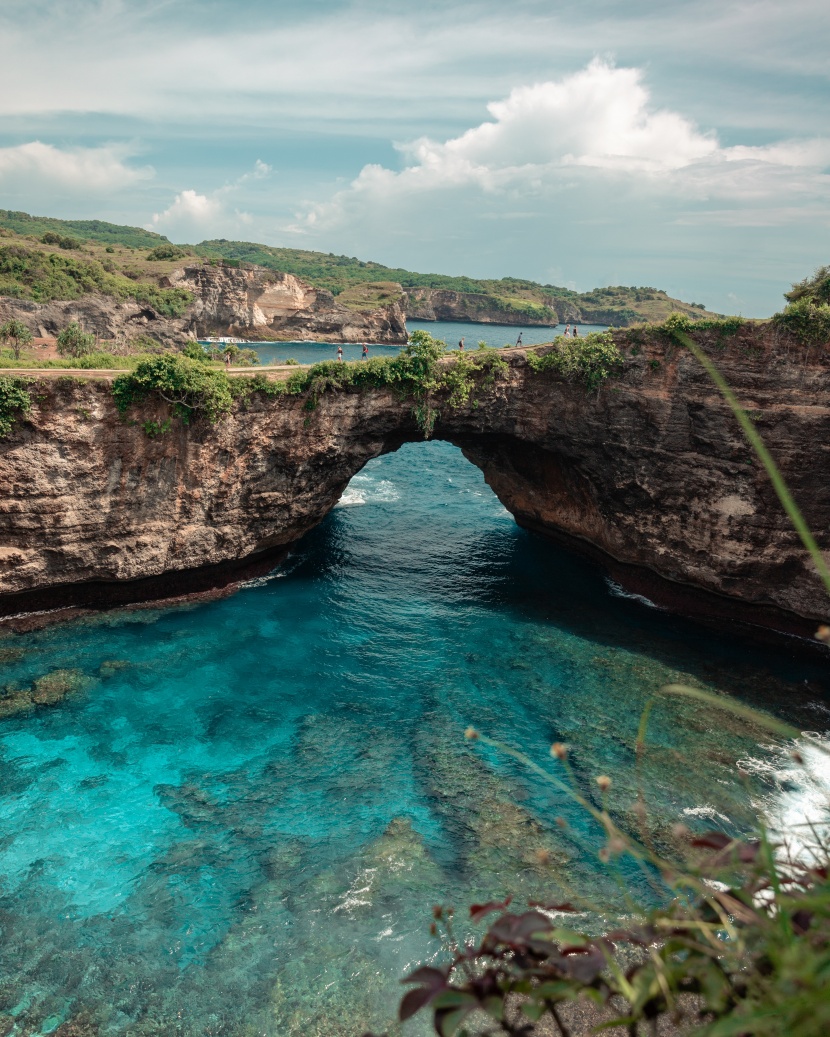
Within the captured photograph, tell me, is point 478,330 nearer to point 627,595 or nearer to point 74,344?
point 74,344

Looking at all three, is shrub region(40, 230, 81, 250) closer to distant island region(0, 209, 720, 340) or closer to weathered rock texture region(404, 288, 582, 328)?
distant island region(0, 209, 720, 340)

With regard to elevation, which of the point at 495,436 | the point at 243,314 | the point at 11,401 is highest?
the point at 243,314

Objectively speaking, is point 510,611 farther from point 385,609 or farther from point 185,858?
point 185,858

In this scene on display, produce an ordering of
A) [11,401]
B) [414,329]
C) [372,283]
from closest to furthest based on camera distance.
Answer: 1. [11,401]
2. [414,329]
3. [372,283]

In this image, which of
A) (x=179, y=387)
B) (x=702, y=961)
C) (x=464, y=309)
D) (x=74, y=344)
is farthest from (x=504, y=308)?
(x=702, y=961)

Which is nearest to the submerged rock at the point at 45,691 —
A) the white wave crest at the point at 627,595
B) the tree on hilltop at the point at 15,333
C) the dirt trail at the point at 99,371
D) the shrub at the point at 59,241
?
the dirt trail at the point at 99,371

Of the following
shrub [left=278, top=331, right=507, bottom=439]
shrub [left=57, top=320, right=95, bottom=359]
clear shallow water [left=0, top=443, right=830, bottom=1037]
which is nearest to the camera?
clear shallow water [left=0, top=443, right=830, bottom=1037]

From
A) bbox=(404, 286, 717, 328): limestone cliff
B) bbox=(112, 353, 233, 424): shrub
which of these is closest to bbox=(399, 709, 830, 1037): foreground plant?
bbox=(112, 353, 233, 424): shrub
